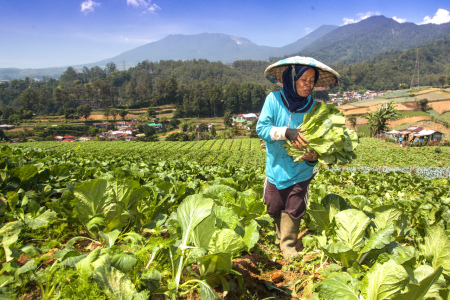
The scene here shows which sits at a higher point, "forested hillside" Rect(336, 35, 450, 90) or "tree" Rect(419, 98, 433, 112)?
"forested hillside" Rect(336, 35, 450, 90)

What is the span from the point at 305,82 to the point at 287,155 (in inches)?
30.1

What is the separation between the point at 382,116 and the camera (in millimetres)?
53844

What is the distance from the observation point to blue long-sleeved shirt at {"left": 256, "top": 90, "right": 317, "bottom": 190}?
99.1 inches

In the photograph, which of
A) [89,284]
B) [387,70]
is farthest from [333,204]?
[387,70]

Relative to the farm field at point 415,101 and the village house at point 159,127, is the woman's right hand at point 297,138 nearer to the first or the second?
the village house at point 159,127

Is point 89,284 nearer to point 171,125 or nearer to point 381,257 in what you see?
point 381,257

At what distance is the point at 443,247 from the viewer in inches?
63.9

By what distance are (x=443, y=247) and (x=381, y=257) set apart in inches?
18.4

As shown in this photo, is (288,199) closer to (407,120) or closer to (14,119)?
(407,120)

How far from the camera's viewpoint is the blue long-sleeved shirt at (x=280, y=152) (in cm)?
252

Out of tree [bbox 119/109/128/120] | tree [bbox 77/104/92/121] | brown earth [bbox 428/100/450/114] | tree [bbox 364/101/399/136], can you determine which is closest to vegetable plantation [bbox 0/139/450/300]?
tree [bbox 364/101/399/136]

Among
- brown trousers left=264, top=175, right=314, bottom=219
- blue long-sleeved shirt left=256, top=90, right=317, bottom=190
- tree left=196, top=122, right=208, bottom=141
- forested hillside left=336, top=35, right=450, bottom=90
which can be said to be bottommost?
tree left=196, top=122, right=208, bottom=141

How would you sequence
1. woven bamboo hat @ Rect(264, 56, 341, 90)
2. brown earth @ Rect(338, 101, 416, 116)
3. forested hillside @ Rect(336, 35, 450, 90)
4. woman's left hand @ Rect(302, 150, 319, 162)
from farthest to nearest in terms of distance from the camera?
forested hillside @ Rect(336, 35, 450, 90), brown earth @ Rect(338, 101, 416, 116), woven bamboo hat @ Rect(264, 56, 341, 90), woman's left hand @ Rect(302, 150, 319, 162)

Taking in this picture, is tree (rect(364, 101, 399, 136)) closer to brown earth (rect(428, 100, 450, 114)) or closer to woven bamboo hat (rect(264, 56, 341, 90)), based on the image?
brown earth (rect(428, 100, 450, 114))
